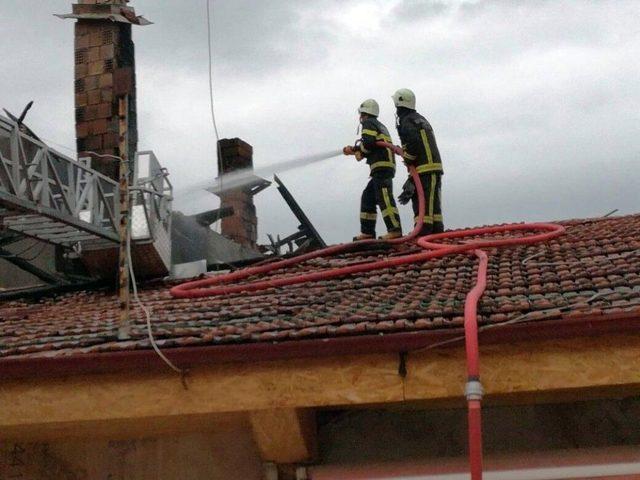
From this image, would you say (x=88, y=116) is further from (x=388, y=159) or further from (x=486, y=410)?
(x=486, y=410)

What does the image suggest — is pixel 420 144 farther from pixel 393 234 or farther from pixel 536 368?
pixel 536 368

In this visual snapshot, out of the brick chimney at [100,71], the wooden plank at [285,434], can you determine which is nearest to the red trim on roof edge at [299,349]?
the wooden plank at [285,434]

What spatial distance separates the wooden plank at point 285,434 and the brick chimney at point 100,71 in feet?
25.9

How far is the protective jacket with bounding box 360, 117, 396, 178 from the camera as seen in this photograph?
37.4 ft

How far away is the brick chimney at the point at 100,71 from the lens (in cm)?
1331

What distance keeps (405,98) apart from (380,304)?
5305mm

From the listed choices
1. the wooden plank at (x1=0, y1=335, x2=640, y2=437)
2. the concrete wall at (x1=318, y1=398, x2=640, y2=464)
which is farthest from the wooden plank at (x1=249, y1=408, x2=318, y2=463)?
the concrete wall at (x1=318, y1=398, x2=640, y2=464)

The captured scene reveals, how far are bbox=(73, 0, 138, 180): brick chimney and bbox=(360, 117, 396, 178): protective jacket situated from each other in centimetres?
356

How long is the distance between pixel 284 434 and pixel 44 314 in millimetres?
3719

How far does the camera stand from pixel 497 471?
546cm

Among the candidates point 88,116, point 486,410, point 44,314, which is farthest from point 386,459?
point 88,116

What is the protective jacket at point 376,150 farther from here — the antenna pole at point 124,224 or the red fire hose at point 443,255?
the antenna pole at point 124,224

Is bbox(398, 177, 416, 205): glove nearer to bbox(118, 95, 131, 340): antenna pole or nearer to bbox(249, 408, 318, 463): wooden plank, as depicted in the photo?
bbox(118, 95, 131, 340): antenna pole

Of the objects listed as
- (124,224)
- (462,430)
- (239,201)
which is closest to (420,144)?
(124,224)
